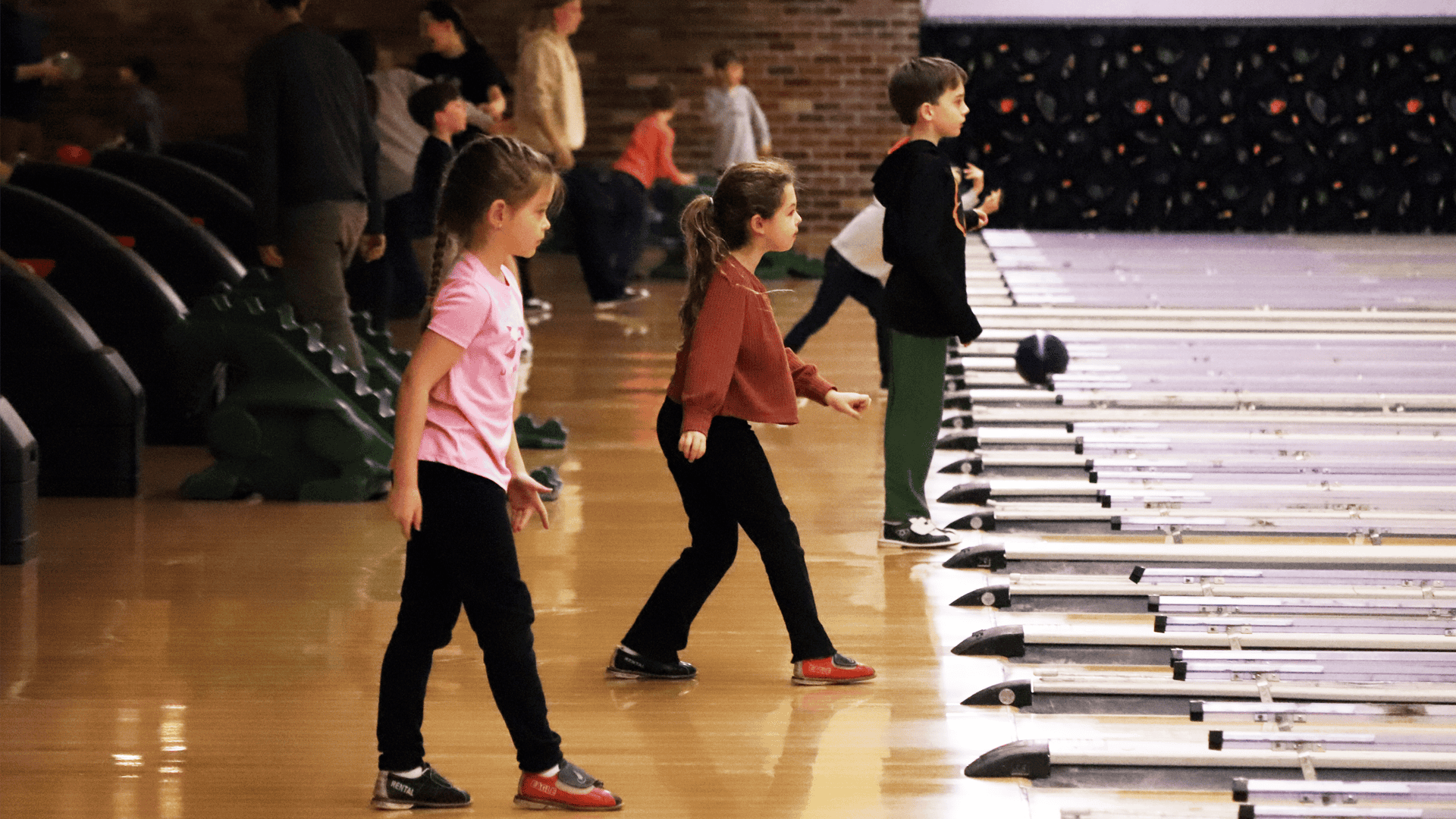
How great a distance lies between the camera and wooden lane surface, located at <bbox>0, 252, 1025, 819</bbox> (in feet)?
10.7

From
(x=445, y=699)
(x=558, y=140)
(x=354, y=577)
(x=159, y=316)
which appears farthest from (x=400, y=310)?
(x=445, y=699)

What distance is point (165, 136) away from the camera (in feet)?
49.5

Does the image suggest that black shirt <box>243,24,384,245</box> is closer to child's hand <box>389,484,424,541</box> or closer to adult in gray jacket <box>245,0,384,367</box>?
adult in gray jacket <box>245,0,384,367</box>

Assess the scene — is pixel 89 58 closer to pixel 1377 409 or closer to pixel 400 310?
pixel 400 310

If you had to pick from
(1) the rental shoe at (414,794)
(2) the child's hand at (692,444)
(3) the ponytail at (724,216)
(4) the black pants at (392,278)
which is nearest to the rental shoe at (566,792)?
(1) the rental shoe at (414,794)

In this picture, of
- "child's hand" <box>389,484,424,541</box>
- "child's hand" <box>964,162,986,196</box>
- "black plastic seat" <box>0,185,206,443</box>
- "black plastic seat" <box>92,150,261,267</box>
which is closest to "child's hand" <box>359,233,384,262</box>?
"black plastic seat" <box>0,185,206,443</box>

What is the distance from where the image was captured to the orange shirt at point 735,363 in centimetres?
370

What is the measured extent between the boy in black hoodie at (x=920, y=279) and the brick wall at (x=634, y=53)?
9.95 meters

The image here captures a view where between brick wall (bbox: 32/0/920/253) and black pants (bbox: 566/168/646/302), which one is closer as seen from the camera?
black pants (bbox: 566/168/646/302)

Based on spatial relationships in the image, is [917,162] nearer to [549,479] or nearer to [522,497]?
[549,479]

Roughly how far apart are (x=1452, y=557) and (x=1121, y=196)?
37.4 ft

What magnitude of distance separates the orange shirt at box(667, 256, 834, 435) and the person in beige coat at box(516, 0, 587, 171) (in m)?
5.40

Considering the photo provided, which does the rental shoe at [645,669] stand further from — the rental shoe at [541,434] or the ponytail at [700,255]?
the rental shoe at [541,434]

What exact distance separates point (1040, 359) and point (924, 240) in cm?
266
